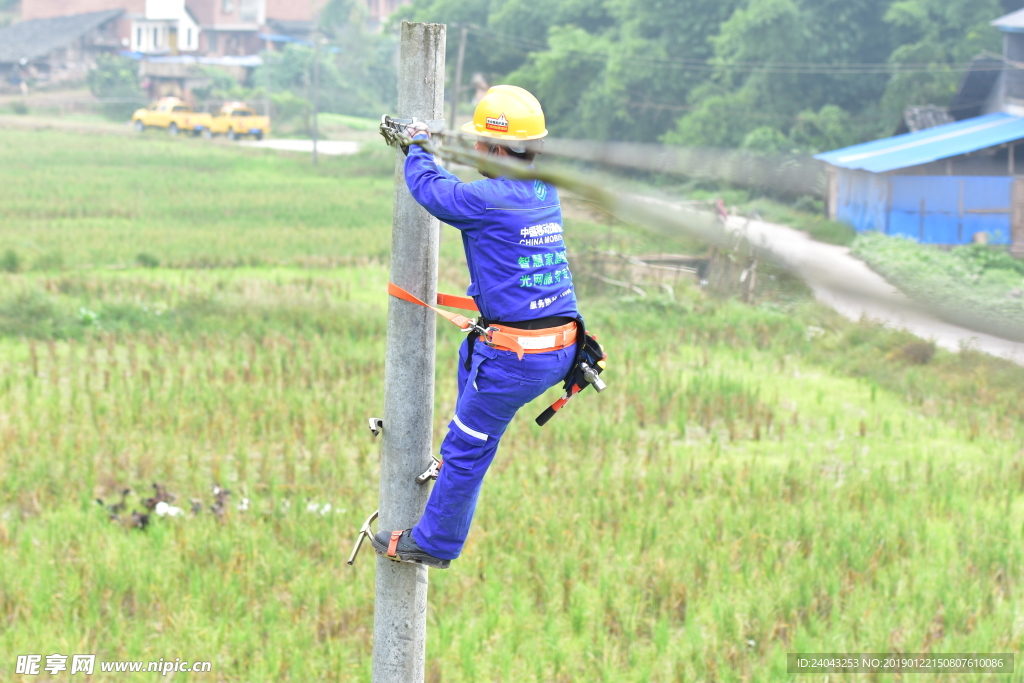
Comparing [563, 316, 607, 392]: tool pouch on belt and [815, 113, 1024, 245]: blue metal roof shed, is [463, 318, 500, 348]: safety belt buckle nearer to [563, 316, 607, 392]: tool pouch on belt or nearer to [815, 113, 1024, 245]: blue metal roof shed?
[563, 316, 607, 392]: tool pouch on belt

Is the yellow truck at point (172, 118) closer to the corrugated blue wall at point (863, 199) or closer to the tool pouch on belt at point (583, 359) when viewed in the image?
the corrugated blue wall at point (863, 199)

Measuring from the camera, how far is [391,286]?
312cm

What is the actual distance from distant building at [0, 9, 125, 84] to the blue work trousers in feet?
158

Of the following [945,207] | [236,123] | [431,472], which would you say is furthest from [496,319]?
[236,123]

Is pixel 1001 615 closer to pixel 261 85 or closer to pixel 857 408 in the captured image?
pixel 857 408

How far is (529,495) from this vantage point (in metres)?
7.20

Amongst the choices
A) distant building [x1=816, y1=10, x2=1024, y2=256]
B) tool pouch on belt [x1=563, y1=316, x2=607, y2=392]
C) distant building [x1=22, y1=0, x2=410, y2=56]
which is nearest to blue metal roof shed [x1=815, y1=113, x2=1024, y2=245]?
distant building [x1=816, y1=10, x2=1024, y2=256]

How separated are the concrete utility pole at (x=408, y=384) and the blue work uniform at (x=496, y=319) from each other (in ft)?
0.37

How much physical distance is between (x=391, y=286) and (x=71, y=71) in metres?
49.5

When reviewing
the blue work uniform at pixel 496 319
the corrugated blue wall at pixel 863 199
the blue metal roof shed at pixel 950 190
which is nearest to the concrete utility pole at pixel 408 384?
the blue work uniform at pixel 496 319

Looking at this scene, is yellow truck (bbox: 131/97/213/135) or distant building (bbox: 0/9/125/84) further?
distant building (bbox: 0/9/125/84)

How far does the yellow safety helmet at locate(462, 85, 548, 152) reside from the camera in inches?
116

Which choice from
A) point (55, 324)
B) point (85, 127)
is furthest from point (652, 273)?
point (85, 127)

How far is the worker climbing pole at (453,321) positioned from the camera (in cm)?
295
